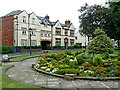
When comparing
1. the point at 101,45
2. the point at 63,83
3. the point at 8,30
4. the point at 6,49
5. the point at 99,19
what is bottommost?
the point at 63,83

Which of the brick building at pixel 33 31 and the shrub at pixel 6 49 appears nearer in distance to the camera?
the shrub at pixel 6 49

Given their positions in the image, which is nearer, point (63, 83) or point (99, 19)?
point (63, 83)

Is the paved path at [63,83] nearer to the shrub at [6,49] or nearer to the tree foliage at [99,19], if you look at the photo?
the shrub at [6,49]

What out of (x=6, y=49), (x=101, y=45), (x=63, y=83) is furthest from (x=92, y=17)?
(x=63, y=83)

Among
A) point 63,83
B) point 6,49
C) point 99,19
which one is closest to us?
point 63,83

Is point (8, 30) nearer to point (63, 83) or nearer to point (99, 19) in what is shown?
point (99, 19)

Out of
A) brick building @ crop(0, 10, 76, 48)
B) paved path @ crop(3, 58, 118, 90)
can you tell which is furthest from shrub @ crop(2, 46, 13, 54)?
paved path @ crop(3, 58, 118, 90)

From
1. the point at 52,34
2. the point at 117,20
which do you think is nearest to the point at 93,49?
the point at 117,20

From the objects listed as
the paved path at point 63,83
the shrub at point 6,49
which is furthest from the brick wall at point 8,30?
the paved path at point 63,83

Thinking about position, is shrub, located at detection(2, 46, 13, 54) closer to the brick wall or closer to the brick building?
the brick building

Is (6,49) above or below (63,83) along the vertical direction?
above

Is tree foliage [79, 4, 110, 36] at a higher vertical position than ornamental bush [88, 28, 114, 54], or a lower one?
higher

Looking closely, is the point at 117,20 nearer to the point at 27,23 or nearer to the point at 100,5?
the point at 100,5

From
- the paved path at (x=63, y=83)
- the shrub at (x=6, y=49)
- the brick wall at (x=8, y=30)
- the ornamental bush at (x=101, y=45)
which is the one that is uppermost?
the brick wall at (x=8, y=30)
